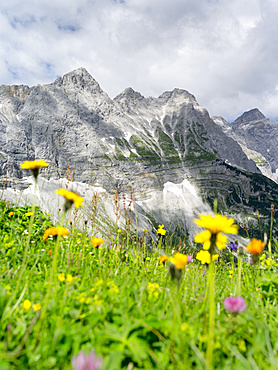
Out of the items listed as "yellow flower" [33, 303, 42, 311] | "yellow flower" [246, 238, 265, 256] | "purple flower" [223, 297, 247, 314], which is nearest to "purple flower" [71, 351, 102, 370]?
"yellow flower" [33, 303, 42, 311]

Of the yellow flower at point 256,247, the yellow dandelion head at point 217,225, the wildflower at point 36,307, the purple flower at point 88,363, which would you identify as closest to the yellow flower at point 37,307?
the wildflower at point 36,307

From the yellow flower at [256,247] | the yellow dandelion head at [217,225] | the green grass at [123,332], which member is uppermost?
the yellow dandelion head at [217,225]

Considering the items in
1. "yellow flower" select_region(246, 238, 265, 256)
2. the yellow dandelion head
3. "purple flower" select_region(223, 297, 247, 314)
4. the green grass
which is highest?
the yellow dandelion head

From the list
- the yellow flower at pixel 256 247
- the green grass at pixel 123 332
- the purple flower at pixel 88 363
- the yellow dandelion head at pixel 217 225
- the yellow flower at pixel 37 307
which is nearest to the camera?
the purple flower at pixel 88 363

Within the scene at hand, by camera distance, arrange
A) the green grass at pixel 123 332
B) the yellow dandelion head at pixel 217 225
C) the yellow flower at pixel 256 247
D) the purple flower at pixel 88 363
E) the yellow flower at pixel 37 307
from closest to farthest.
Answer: the purple flower at pixel 88 363, the green grass at pixel 123 332, the yellow dandelion head at pixel 217 225, the yellow flower at pixel 37 307, the yellow flower at pixel 256 247

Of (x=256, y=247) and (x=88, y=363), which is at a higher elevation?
(x=256, y=247)

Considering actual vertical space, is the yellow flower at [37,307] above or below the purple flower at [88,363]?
above

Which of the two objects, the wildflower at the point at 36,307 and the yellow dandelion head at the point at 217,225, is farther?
the wildflower at the point at 36,307

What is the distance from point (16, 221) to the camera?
15.3ft

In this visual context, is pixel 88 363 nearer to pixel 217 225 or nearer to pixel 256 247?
pixel 217 225

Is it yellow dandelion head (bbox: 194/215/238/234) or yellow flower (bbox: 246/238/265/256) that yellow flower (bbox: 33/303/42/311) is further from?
yellow flower (bbox: 246/238/265/256)

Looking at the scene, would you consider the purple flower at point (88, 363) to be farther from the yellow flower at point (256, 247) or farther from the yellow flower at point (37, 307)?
the yellow flower at point (256, 247)

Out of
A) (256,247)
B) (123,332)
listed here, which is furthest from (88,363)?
(256,247)

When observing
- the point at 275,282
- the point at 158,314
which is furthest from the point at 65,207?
the point at 275,282
